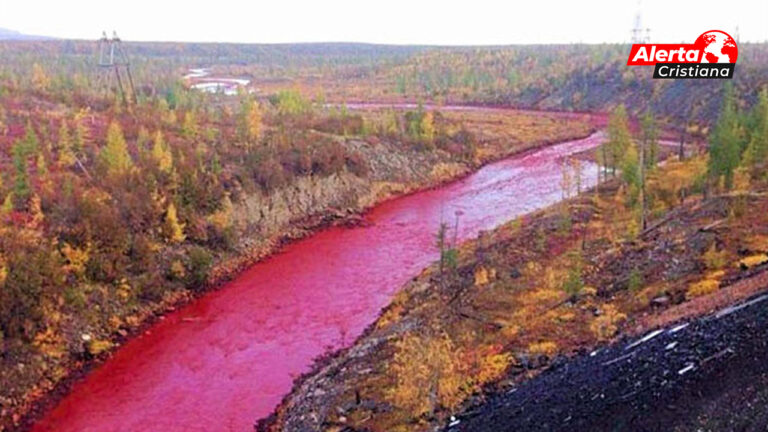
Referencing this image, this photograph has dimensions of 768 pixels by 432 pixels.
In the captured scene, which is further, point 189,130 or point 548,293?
point 189,130

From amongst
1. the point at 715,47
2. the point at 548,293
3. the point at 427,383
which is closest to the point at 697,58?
the point at 715,47

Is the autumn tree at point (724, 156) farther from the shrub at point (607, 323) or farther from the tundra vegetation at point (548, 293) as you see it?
the shrub at point (607, 323)

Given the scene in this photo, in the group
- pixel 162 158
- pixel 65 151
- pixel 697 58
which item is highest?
pixel 697 58

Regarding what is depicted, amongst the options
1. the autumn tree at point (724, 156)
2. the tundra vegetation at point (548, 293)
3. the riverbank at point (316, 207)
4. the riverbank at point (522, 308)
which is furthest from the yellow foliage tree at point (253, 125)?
the autumn tree at point (724, 156)

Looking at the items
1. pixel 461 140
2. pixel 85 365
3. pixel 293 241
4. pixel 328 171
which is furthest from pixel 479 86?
pixel 85 365

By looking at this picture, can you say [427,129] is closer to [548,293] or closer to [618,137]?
[618,137]

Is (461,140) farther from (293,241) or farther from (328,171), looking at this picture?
(293,241)
